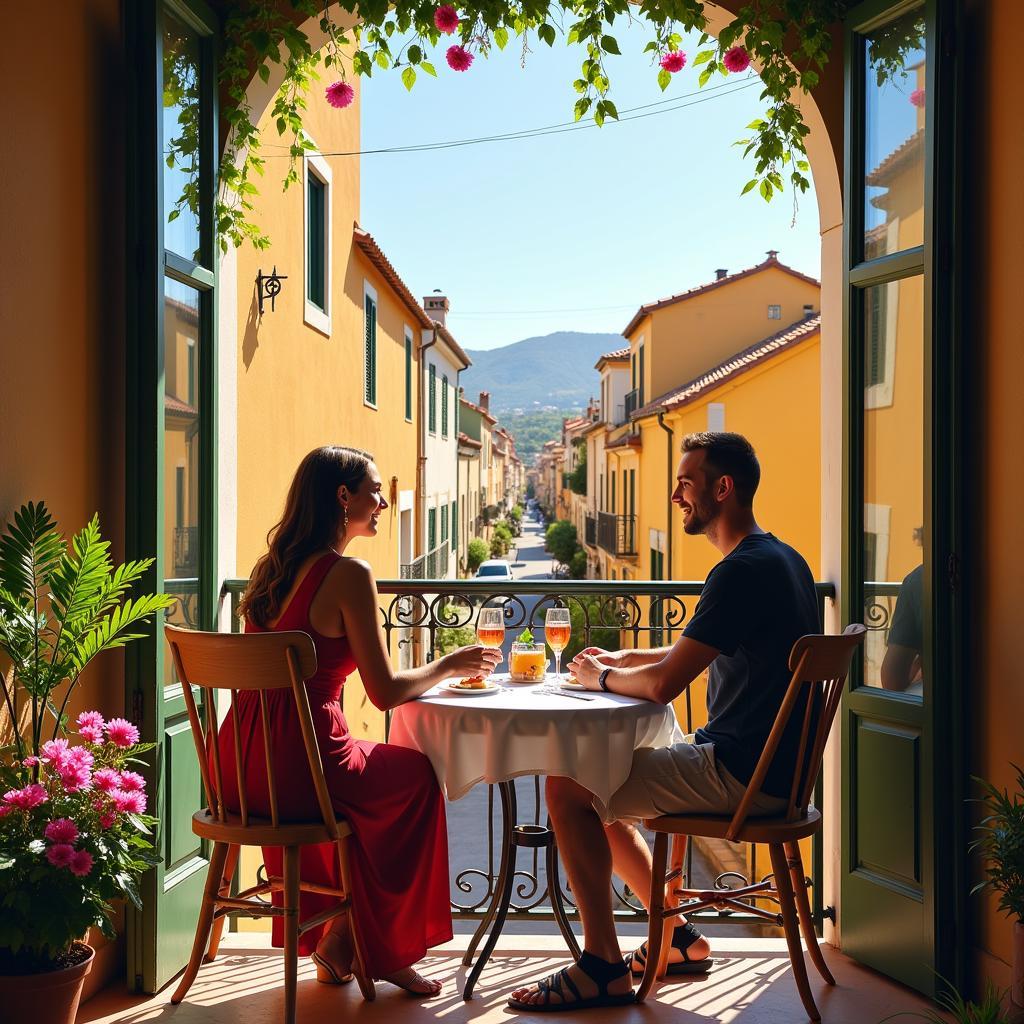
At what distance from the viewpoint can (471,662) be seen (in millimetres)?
3277

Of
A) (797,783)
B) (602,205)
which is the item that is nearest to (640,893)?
(797,783)

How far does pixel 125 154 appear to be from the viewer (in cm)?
337

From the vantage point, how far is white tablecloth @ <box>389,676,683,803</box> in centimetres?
304

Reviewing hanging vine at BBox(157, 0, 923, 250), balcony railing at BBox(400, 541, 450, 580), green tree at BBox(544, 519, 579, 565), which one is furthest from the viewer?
green tree at BBox(544, 519, 579, 565)

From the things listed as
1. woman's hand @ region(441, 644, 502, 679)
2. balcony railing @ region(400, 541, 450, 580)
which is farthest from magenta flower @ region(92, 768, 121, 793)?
balcony railing @ region(400, 541, 450, 580)

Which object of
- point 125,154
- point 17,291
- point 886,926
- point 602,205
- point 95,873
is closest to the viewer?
point 95,873

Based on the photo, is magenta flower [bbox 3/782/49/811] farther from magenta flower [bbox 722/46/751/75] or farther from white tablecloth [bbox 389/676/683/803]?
magenta flower [bbox 722/46/751/75]

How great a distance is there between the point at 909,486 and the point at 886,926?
1.48 meters

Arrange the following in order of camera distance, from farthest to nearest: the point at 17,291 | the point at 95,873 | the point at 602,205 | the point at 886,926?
the point at 602,205 → the point at 886,926 → the point at 17,291 → the point at 95,873

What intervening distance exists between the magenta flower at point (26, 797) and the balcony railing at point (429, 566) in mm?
11155

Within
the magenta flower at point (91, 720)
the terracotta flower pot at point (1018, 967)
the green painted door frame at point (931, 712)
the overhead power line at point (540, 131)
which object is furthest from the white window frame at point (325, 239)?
the terracotta flower pot at point (1018, 967)

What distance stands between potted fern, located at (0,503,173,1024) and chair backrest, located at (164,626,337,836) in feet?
0.62

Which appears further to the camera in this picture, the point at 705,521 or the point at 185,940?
the point at 185,940

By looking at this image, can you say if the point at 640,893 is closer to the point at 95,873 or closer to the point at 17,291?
the point at 95,873
